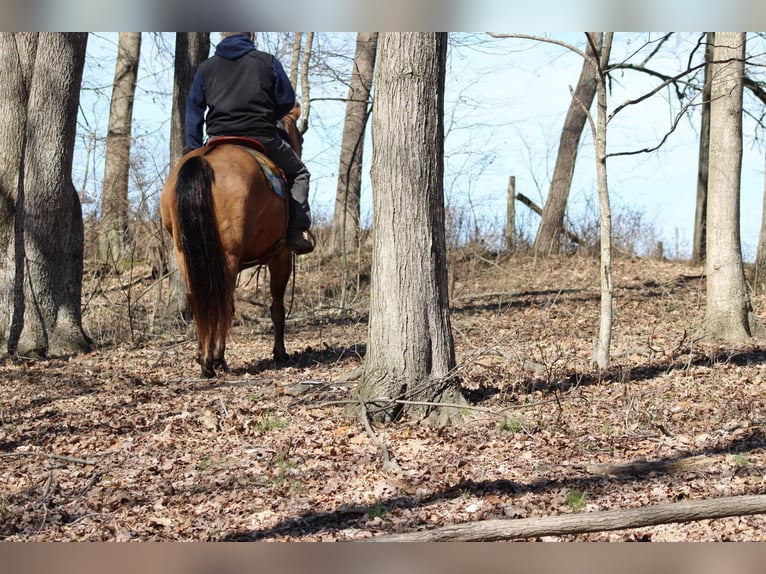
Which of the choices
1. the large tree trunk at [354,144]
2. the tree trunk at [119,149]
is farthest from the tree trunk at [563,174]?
the tree trunk at [119,149]

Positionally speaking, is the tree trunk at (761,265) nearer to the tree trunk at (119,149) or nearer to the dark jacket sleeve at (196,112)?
→ the dark jacket sleeve at (196,112)

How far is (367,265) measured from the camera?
1628 centimetres

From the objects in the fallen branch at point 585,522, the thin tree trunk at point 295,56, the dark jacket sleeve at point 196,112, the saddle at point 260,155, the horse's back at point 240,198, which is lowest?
the fallen branch at point 585,522

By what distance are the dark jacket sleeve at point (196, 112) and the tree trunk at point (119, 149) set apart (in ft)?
16.9

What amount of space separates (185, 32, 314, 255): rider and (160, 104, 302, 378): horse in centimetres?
21

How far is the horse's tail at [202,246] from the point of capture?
24.5 feet

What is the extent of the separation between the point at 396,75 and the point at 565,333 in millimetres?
5294

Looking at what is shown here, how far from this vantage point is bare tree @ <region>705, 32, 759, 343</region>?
9.19m

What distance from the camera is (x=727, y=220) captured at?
9.25m

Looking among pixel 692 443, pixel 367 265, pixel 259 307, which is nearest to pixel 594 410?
pixel 692 443

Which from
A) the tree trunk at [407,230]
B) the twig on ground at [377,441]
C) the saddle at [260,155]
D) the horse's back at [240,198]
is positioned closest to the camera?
the twig on ground at [377,441]

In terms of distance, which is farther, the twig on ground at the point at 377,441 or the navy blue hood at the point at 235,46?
the navy blue hood at the point at 235,46
